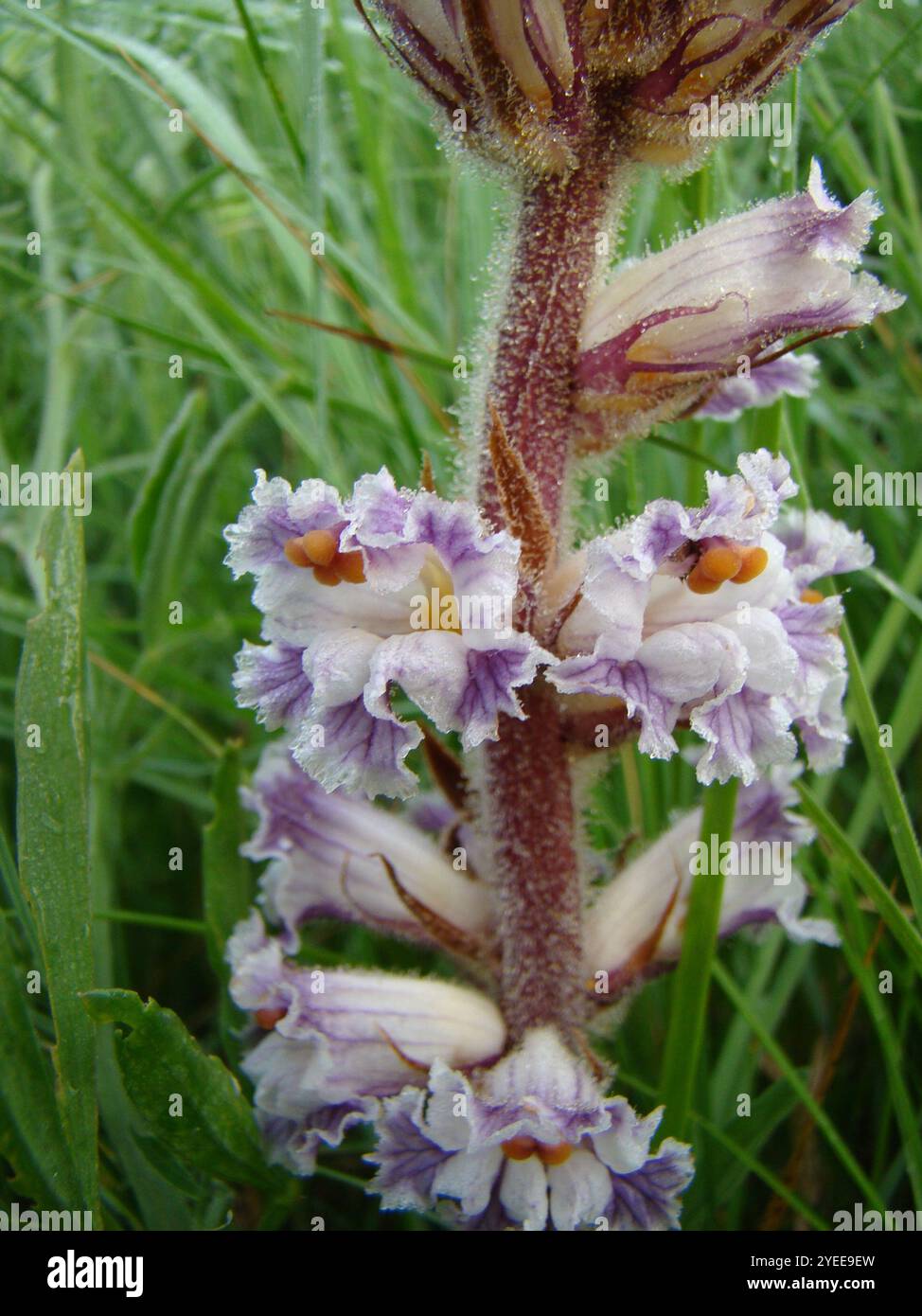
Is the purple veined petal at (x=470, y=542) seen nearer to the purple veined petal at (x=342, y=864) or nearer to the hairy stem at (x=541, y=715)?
the hairy stem at (x=541, y=715)

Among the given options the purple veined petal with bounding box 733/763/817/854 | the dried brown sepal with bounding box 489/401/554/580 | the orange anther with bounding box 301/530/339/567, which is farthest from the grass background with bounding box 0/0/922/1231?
the orange anther with bounding box 301/530/339/567

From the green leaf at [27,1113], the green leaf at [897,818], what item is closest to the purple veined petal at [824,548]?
the green leaf at [897,818]

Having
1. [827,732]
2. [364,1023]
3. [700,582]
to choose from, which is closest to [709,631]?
[700,582]

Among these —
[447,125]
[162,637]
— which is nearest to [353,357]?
[162,637]

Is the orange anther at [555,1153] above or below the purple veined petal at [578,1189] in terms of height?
above

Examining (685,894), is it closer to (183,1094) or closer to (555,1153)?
(555,1153)

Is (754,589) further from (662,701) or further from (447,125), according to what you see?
(447,125)

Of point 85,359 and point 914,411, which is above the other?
point 85,359
